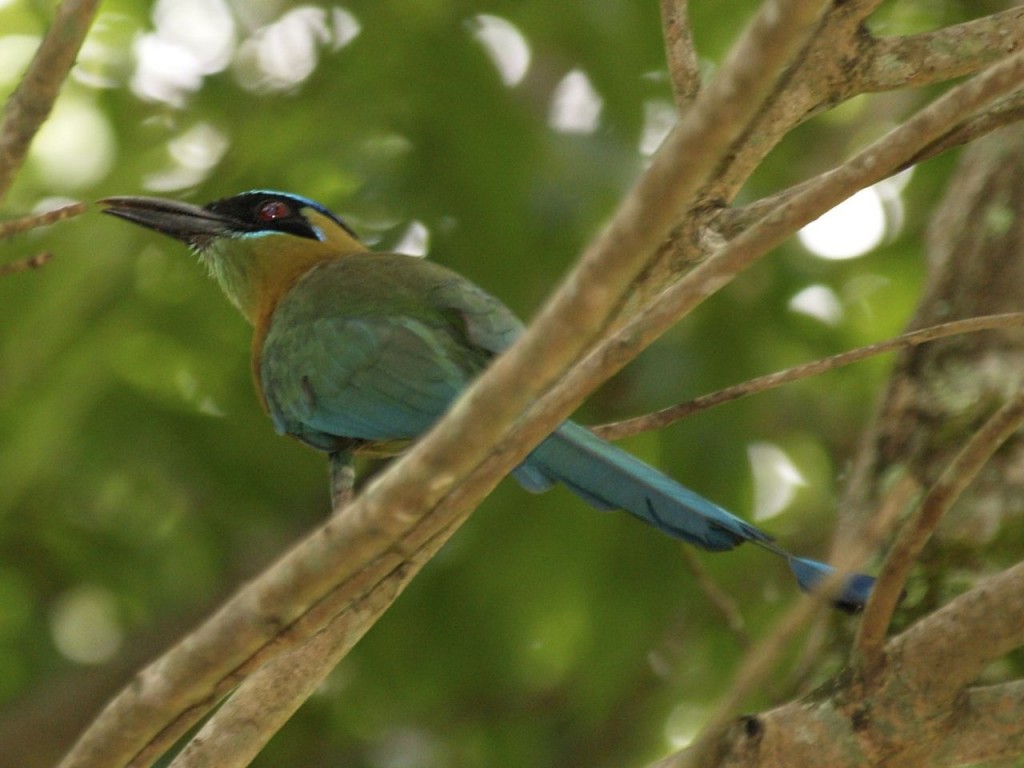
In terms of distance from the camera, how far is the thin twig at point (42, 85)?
7.54 feet

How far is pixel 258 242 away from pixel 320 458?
790 mm

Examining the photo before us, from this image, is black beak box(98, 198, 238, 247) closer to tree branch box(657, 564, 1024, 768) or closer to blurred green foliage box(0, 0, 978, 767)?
blurred green foliage box(0, 0, 978, 767)

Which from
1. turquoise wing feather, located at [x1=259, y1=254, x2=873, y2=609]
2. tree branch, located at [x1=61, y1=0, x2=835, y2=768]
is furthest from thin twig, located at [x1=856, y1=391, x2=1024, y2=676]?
turquoise wing feather, located at [x1=259, y1=254, x2=873, y2=609]

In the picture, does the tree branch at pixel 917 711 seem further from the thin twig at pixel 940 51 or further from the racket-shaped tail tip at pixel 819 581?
the thin twig at pixel 940 51

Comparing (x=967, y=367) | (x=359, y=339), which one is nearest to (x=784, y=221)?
(x=359, y=339)

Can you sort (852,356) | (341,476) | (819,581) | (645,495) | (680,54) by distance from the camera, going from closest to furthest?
(852,356) < (819,581) < (680,54) < (645,495) < (341,476)

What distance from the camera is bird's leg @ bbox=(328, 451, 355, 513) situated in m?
3.97

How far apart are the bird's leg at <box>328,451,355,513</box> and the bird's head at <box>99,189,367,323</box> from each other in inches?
32.1

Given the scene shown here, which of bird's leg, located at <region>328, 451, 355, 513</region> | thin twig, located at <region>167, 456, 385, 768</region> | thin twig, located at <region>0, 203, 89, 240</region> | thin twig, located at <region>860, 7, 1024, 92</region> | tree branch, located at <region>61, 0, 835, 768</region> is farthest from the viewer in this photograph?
bird's leg, located at <region>328, 451, 355, 513</region>

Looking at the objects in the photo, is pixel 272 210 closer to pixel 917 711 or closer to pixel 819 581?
pixel 819 581

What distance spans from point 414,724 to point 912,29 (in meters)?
3.23

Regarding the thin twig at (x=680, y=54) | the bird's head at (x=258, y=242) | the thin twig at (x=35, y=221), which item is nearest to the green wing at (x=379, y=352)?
the bird's head at (x=258, y=242)

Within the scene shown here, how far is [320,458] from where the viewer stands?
5043 millimetres

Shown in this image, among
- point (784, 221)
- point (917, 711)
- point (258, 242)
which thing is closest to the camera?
point (784, 221)
